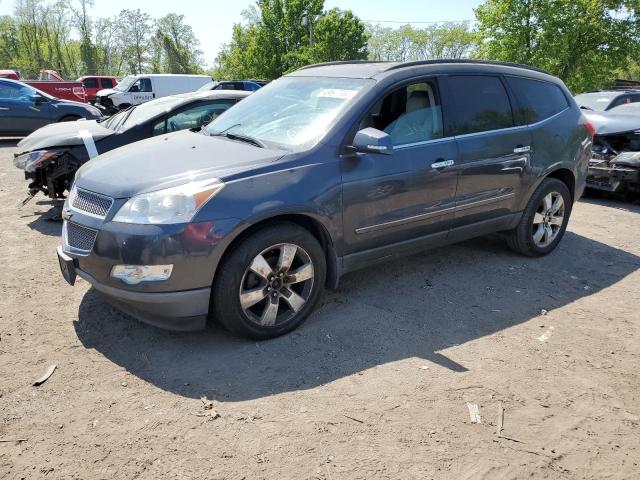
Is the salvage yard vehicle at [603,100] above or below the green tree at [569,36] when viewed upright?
below

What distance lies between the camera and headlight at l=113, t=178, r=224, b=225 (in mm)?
3078

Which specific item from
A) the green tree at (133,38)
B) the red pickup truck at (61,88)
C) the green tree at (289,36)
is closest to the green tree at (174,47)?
the green tree at (133,38)

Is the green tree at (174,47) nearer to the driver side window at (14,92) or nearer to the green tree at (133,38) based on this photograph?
the green tree at (133,38)

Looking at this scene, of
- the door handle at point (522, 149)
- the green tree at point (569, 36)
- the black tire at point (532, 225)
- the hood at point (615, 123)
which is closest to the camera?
the door handle at point (522, 149)

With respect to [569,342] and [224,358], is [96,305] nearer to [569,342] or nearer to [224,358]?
[224,358]

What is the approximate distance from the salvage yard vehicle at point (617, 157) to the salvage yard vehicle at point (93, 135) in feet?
17.0

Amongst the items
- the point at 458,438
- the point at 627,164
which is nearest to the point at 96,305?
the point at 458,438

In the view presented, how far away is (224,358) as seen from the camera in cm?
331

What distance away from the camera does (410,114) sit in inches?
162

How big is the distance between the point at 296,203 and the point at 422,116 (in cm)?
145

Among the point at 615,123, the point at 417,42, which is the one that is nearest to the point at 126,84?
the point at 615,123

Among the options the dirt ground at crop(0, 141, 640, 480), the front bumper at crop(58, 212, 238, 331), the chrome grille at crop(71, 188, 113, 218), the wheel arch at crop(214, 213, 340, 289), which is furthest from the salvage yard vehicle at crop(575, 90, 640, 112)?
the chrome grille at crop(71, 188, 113, 218)

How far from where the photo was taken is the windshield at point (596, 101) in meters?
10.1

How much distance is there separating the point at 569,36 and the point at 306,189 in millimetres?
23116
